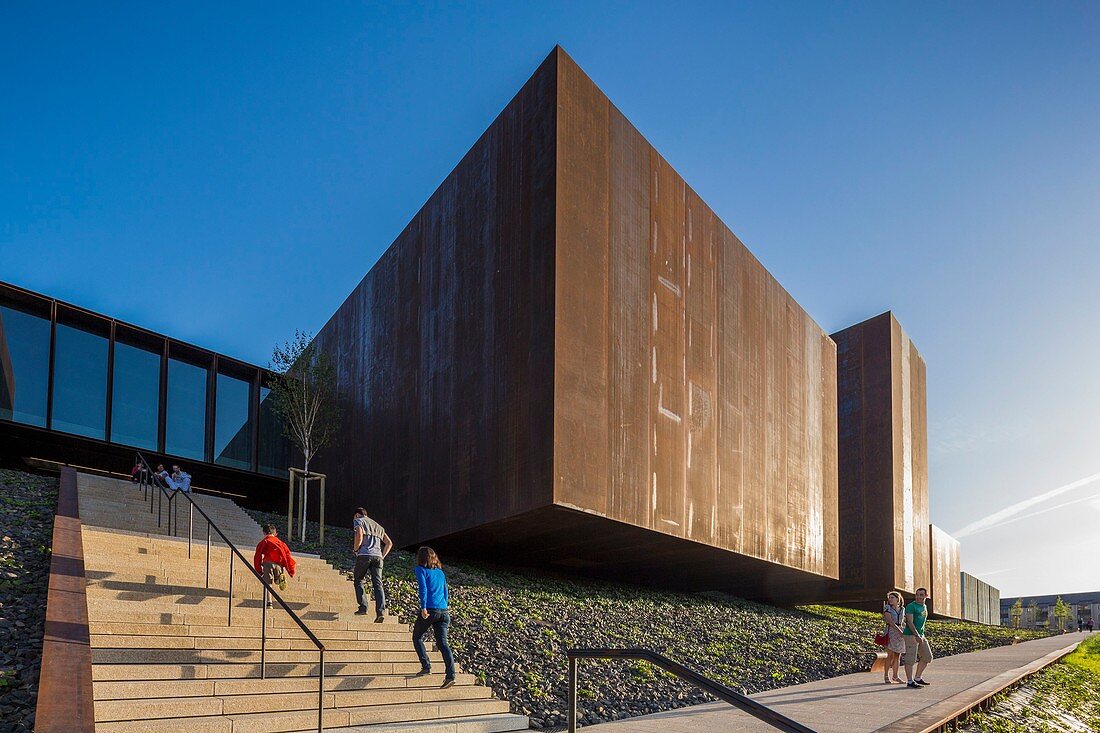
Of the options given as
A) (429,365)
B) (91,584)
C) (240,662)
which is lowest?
(240,662)

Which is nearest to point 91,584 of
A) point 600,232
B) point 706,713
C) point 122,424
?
point 706,713

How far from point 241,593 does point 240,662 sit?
232 cm

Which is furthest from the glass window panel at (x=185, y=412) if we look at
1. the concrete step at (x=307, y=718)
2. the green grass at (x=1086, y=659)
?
the green grass at (x=1086, y=659)

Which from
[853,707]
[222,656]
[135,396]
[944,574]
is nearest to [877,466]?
[944,574]

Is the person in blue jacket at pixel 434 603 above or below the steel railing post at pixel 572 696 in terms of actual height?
above

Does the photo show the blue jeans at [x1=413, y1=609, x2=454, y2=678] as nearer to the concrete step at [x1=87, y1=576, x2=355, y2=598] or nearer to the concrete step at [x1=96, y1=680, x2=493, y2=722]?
the concrete step at [x1=96, y1=680, x2=493, y2=722]

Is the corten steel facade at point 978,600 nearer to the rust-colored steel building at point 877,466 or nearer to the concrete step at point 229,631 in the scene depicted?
the rust-colored steel building at point 877,466

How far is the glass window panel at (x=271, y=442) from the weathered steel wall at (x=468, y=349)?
5.96 meters

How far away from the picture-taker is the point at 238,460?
27.7 metres

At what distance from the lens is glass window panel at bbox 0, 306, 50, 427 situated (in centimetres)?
2241

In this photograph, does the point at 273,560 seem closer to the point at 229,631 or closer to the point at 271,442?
the point at 229,631

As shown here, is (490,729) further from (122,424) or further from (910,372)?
(910,372)

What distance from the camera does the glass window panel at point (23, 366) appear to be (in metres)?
22.4

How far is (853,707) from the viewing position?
10078 millimetres
